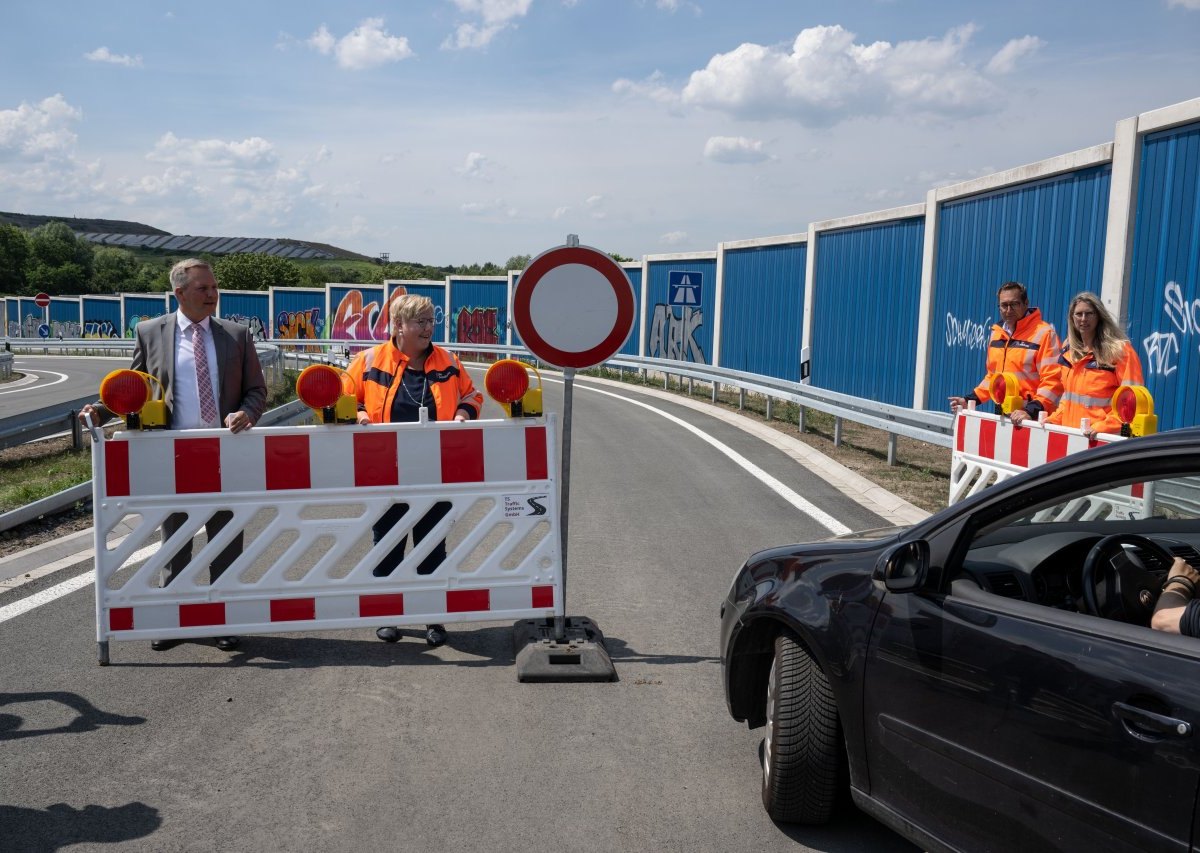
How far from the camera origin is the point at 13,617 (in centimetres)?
595

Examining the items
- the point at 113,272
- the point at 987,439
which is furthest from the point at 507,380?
the point at 113,272

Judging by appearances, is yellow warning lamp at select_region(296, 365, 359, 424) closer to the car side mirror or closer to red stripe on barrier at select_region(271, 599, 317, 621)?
red stripe on barrier at select_region(271, 599, 317, 621)

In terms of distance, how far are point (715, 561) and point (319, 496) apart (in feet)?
9.99

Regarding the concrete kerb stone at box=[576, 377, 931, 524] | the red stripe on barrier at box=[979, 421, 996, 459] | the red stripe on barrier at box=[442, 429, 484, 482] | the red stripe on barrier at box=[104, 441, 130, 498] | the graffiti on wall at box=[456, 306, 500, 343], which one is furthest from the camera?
the graffiti on wall at box=[456, 306, 500, 343]

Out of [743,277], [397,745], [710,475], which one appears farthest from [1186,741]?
[743,277]

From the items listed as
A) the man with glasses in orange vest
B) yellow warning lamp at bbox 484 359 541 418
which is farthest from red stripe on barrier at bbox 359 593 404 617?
the man with glasses in orange vest

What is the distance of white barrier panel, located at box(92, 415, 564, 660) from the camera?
5258 millimetres

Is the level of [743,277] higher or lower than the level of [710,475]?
higher

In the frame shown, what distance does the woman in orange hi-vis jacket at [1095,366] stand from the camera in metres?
6.99

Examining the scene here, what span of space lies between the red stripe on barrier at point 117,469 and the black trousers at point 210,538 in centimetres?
31

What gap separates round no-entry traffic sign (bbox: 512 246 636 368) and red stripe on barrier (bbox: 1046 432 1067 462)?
Result: 3303 millimetres

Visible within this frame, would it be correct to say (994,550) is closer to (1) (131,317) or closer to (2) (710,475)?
(2) (710,475)

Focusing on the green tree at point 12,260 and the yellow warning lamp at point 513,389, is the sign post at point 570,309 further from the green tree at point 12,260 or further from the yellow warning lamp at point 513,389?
the green tree at point 12,260

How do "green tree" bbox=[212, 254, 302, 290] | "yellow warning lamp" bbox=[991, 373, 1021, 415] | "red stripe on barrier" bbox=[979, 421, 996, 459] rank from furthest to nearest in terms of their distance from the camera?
"green tree" bbox=[212, 254, 302, 290], "red stripe on barrier" bbox=[979, 421, 996, 459], "yellow warning lamp" bbox=[991, 373, 1021, 415]
